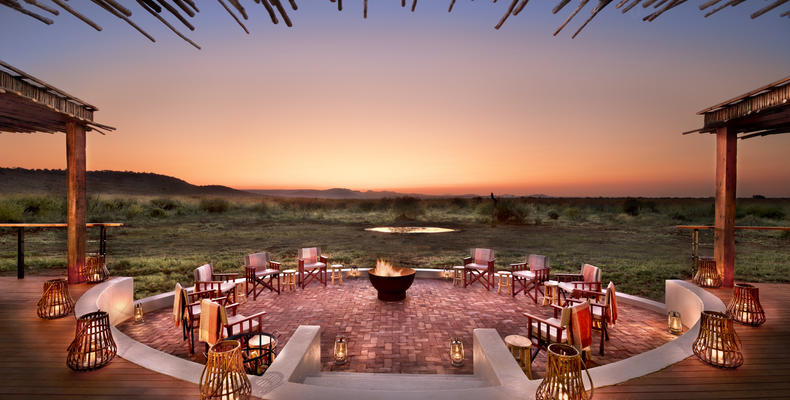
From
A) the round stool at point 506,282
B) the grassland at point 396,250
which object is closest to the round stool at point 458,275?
the round stool at point 506,282

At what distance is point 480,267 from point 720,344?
4252 millimetres

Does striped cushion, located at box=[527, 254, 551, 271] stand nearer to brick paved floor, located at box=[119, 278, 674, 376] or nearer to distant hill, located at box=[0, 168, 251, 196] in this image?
brick paved floor, located at box=[119, 278, 674, 376]

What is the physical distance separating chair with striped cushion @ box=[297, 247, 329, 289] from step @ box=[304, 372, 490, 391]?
366cm

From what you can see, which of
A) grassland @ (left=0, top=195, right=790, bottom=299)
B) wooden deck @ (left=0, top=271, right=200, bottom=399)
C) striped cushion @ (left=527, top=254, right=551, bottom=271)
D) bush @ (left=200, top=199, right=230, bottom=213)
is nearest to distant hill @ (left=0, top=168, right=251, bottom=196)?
bush @ (left=200, top=199, right=230, bottom=213)

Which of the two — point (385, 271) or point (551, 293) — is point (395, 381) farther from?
point (551, 293)

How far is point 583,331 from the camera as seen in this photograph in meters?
3.48

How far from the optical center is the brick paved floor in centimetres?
405

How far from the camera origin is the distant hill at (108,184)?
47.1 m

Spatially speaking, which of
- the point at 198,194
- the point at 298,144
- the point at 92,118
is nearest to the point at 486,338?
the point at 92,118

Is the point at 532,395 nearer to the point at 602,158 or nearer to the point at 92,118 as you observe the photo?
the point at 92,118

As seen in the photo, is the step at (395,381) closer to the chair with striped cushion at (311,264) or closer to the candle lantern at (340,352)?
the candle lantern at (340,352)

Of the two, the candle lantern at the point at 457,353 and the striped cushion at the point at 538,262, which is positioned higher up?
the striped cushion at the point at 538,262

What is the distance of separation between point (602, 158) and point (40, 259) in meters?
23.0

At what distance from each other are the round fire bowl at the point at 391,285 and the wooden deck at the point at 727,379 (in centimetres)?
378
